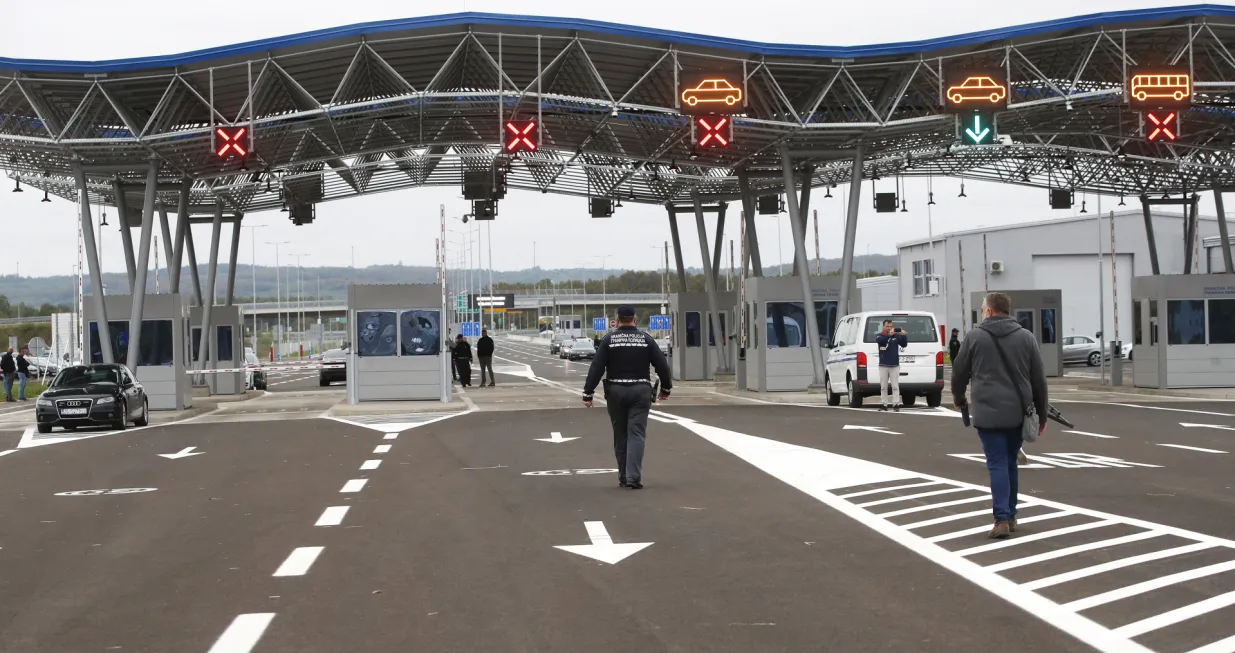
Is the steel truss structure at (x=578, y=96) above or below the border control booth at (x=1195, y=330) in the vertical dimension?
above

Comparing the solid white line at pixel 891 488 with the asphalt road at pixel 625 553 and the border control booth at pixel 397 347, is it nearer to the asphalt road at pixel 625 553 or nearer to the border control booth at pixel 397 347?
the asphalt road at pixel 625 553

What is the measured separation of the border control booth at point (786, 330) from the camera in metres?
34.9

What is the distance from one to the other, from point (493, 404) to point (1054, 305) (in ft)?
64.5

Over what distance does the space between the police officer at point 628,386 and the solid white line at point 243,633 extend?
6.12 metres

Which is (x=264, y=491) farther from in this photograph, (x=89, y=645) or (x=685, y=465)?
(x=89, y=645)

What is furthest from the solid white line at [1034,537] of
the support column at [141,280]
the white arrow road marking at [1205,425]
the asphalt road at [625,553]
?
the support column at [141,280]

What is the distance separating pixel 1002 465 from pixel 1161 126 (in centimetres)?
1832

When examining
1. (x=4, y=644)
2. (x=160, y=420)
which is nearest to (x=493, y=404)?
(x=160, y=420)

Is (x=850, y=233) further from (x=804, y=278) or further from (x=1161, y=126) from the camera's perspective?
(x=1161, y=126)

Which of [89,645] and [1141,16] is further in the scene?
[1141,16]

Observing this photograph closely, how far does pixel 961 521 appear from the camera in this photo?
10.6m

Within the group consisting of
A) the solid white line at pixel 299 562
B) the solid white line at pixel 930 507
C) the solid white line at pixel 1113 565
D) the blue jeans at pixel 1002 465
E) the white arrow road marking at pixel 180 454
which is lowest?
the white arrow road marking at pixel 180 454

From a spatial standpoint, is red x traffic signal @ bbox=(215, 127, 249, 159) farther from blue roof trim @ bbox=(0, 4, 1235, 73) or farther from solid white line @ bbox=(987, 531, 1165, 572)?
solid white line @ bbox=(987, 531, 1165, 572)

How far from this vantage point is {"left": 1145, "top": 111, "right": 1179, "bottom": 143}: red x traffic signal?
25969 millimetres
